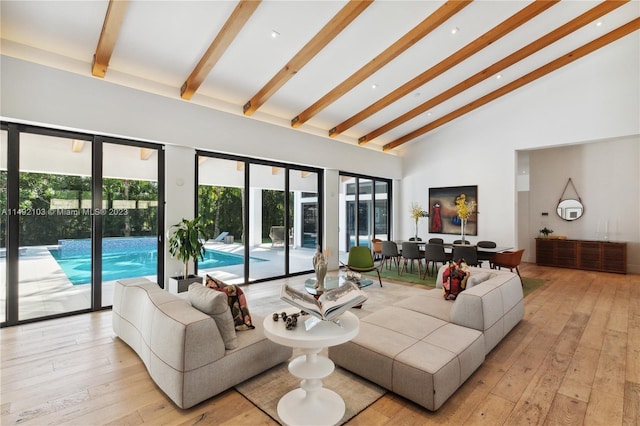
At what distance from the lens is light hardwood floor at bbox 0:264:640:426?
210cm

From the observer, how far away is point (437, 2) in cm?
399

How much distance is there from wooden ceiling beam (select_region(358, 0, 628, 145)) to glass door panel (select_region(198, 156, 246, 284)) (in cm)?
404

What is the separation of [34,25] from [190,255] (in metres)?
3.32

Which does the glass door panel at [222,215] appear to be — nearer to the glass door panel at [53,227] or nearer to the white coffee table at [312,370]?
the glass door panel at [53,227]

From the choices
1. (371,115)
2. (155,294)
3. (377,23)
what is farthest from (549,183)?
(155,294)

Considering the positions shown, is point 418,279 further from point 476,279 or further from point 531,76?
point 531,76

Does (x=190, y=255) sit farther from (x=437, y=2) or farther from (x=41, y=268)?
(x=437, y=2)

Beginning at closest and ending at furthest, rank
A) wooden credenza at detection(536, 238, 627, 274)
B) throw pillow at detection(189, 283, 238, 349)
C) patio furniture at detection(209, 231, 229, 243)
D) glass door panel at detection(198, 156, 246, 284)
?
throw pillow at detection(189, 283, 238, 349), glass door panel at detection(198, 156, 246, 284), patio furniture at detection(209, 231, 229, 243), wooden credenza at detection(536, 238, 627, 274)

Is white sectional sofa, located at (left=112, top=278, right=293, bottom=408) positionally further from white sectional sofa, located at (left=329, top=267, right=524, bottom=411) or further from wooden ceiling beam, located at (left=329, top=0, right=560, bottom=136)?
wooden ceiling beam, located at (left=329, top=0, right=560, bottom=136)

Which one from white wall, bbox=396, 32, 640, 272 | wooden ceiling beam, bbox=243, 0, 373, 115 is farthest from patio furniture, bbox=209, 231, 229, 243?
white wall, bbox=396, 32, 640, 272

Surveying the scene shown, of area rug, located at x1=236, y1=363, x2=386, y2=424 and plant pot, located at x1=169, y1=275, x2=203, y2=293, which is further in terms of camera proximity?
plant pot, located at x1=169, y1=275, x2=203, y2=293

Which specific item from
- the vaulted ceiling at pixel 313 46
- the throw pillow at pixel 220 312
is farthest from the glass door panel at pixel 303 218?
the throw pillow at pixel 220 312

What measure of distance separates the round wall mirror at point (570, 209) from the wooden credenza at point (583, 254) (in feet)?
2.49

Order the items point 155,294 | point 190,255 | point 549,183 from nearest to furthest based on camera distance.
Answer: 1. point 155,294
2. point 190,255
3. point 549,183
